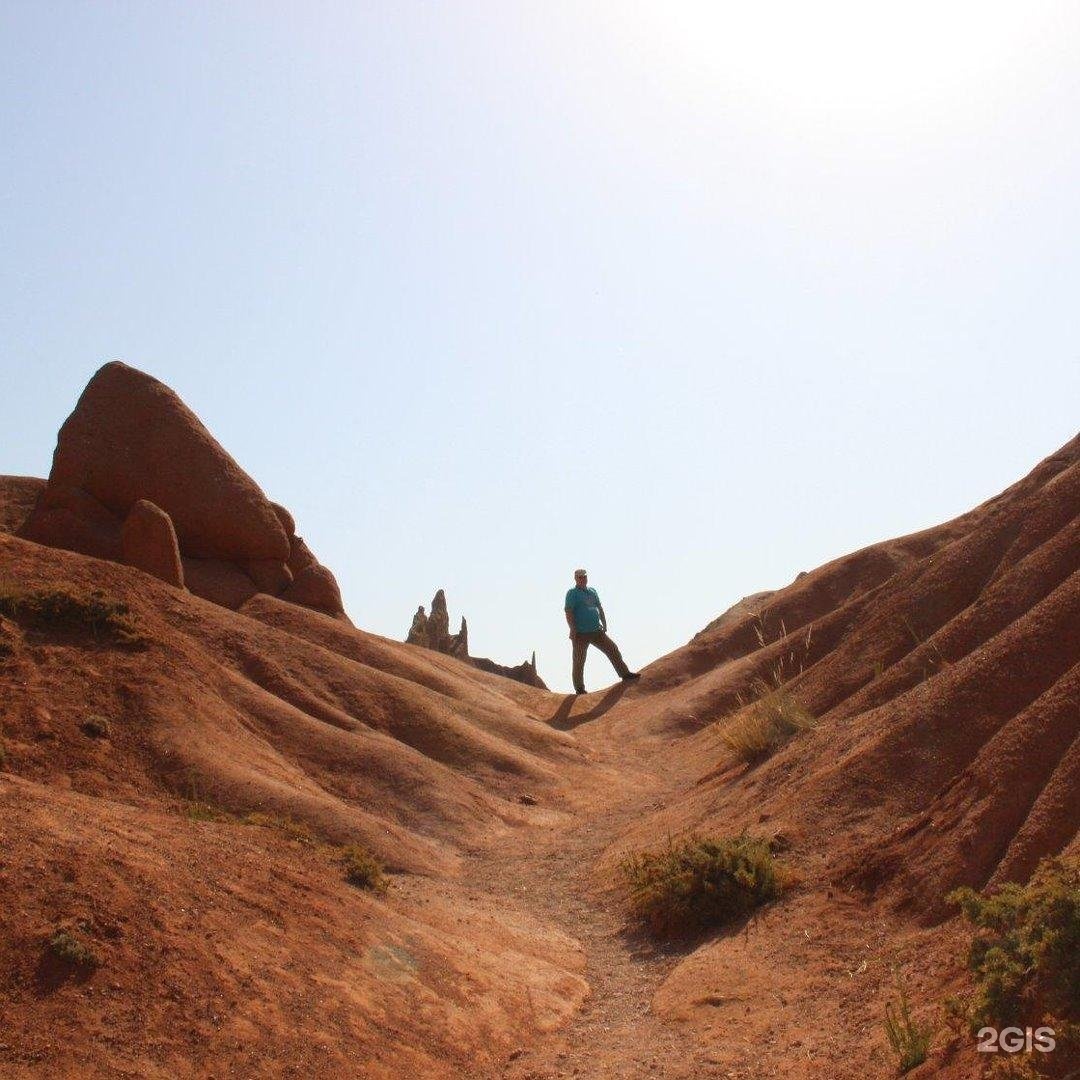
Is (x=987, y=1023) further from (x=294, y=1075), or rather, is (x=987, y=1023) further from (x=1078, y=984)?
(x=294, y=1075)

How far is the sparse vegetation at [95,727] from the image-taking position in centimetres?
1028

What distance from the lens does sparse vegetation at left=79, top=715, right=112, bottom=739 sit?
10281 millimetres

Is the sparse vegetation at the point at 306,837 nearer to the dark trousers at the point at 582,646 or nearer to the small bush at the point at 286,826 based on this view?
the small bush at the point at 286,826

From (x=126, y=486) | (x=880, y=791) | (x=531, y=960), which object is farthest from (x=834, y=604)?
(x=531, y=960)

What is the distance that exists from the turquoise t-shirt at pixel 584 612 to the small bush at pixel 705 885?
51.6 feet

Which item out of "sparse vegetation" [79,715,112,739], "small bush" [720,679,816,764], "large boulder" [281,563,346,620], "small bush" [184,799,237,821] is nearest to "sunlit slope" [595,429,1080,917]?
"small bush" [720,679,816,764]

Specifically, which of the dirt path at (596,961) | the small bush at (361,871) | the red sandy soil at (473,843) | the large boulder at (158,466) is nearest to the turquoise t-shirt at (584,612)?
A: the large boulder at (158,466)

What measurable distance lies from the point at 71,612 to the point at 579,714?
12997 millimetres

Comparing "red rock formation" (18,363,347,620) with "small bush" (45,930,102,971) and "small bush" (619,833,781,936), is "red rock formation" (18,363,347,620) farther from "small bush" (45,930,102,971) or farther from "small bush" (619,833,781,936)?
"small bush" (45,930,102,971)

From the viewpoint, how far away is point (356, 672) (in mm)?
16109

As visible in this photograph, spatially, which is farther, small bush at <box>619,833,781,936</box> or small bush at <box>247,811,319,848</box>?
small bush at <box>247,811,319,848</box>

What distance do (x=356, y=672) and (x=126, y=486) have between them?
17.6 ft

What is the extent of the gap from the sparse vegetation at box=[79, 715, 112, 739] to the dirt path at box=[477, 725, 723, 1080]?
3.82 metres

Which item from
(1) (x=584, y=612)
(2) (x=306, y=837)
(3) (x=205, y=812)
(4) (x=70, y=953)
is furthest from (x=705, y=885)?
(1) (x=584, y=612)
